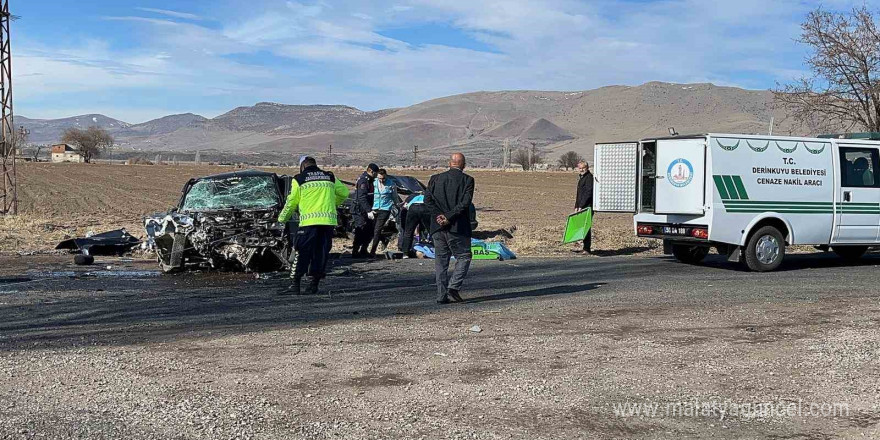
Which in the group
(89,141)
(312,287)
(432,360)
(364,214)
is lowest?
(432,360)

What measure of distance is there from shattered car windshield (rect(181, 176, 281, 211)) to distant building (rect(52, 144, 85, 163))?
127 m

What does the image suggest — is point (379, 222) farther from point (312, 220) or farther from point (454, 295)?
point (454, 295)

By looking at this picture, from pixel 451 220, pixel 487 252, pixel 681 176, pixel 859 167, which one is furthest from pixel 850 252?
pixel 451 220

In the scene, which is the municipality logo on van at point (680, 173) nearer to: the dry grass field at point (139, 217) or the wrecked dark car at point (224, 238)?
the dry grass field at point (139, 217)

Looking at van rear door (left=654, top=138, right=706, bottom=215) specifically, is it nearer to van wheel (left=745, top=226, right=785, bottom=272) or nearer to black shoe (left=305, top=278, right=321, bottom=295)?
van wheel (left=745, top=226, right=785, bottom=272)

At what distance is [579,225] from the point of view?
16984 mm

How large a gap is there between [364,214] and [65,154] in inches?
5381

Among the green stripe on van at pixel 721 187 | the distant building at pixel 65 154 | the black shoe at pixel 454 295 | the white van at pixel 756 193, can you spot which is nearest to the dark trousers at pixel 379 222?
the white van at pixel 756 193

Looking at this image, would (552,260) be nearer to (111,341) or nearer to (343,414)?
(111,341)

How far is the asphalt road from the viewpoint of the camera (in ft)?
18.3

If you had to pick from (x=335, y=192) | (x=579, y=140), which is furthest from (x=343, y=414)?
(x=579, y=140)

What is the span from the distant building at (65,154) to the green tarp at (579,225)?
126944 mm

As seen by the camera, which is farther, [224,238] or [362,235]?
[362,235]

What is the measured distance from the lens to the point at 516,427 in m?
5.49
